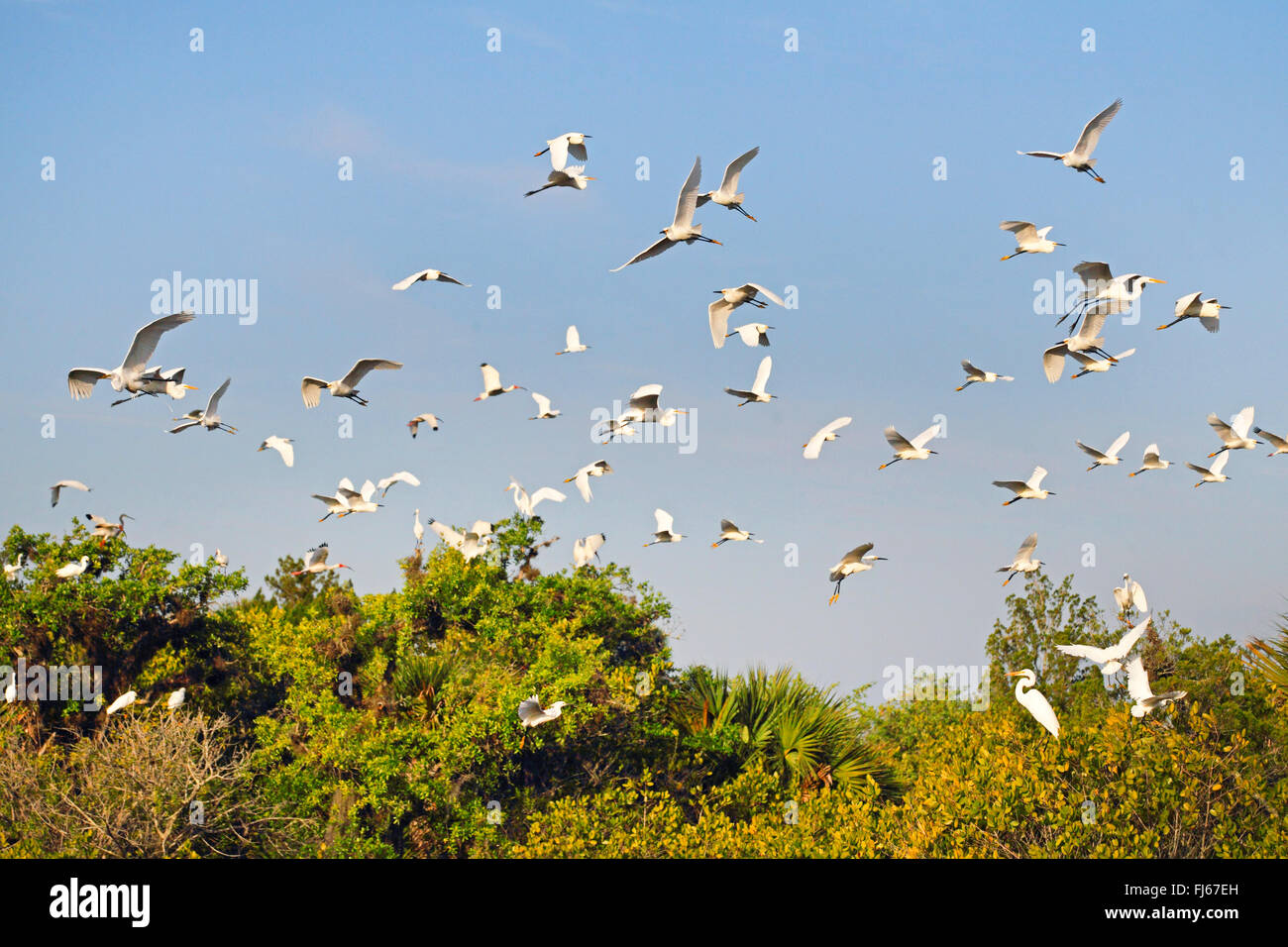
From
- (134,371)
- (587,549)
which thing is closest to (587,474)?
(587,549)

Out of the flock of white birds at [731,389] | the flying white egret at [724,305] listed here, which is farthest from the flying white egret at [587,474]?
the flying white egret at [724,305]

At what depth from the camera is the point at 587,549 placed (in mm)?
26172

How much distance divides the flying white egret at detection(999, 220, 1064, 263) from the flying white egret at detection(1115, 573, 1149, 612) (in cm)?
810

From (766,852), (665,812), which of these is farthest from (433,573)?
(766,852)

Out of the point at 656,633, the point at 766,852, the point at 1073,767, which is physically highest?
the point at 656,633

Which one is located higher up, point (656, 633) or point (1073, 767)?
point (656, 633)

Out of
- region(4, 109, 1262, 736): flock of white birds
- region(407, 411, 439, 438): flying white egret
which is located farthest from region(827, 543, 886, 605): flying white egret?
region(407, 411, 439, 438): flying white egret

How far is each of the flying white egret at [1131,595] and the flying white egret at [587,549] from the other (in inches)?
417

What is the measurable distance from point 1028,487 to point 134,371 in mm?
15282

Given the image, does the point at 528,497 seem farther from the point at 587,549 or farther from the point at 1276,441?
the point at 1276,441

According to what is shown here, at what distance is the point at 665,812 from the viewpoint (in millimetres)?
18766
